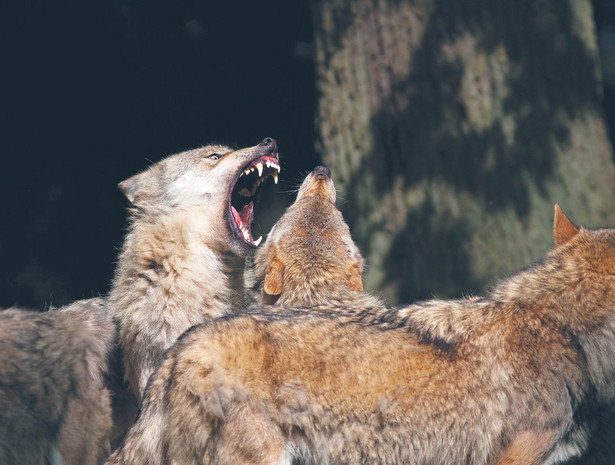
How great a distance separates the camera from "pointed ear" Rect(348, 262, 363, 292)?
232 inches

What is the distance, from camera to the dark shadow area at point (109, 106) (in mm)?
9414

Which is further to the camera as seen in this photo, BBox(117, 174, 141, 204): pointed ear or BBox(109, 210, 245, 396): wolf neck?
BBox(117, 174, 141, 204): pointed ear

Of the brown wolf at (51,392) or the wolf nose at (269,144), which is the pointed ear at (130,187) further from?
the brown wolf at (51,392)

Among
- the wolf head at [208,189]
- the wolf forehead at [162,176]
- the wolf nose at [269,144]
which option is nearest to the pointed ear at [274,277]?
the wolf head at [208,189]

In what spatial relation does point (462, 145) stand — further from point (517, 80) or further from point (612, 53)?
point (612, 53)

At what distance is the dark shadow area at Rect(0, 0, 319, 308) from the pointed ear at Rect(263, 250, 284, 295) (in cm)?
406

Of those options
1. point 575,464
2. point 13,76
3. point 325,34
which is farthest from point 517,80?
point 13,76

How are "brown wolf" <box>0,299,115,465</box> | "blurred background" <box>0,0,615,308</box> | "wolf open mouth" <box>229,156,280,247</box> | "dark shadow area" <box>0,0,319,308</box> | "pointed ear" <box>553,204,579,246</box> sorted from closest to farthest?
1. "brown wolf" <box>0,299,115,465</box>
2. "pointed ear" <box>553,204,579,246</box>
3. "wolf open mouth" <box>229,156,280,247</box>
4. "blurred background" <box>0,0,615,308</box>
5. "dark shadow area" <box>0,0,319,308</box>

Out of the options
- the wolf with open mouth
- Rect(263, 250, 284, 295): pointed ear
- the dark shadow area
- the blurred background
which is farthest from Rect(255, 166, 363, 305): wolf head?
the dark shadow area

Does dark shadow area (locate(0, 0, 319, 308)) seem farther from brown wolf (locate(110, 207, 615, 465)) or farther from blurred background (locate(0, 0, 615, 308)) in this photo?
brown wolf (locate(110, 207, 615, 465))

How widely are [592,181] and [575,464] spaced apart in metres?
2.93

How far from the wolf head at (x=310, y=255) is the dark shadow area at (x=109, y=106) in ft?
11.6

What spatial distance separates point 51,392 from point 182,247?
1.59 m

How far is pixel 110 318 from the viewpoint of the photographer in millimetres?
6184
